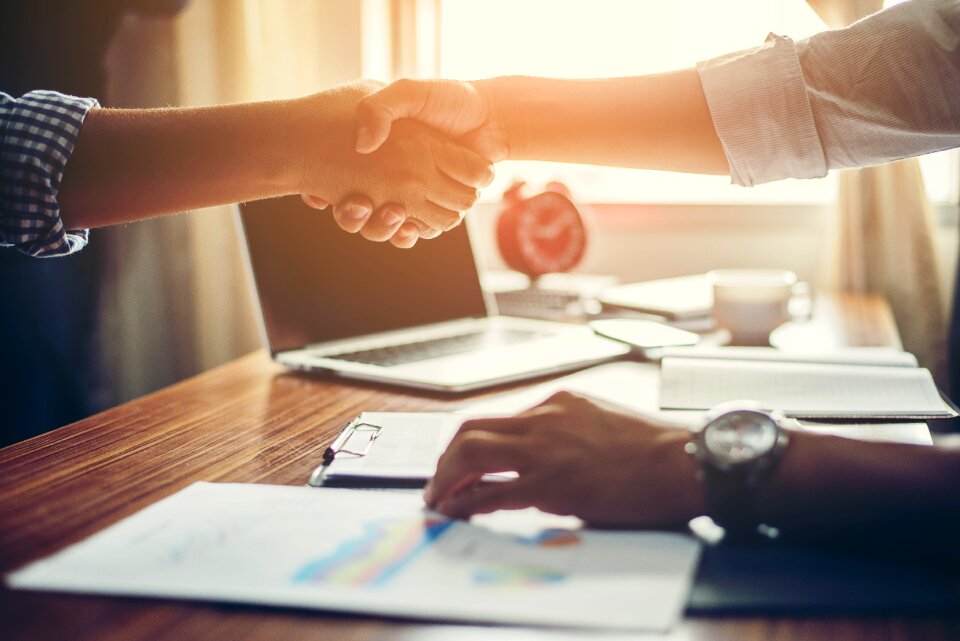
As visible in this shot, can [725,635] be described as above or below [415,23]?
below

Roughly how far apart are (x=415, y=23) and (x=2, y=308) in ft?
5.10

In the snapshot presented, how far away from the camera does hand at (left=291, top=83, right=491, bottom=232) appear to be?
1150mm

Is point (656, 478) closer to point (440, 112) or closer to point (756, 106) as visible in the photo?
point (756, 106)

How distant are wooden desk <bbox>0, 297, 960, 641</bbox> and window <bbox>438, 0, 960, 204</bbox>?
1.12m

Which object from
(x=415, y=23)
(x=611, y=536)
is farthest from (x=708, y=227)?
(x=611, y=536)

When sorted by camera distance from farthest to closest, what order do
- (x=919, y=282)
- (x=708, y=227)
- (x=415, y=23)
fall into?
(x=415, y=23), (x=708, y=227), (x=919, y=282)

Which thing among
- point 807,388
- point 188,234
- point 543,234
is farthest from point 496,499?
point 188,234

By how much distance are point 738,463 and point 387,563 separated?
0.23 metres

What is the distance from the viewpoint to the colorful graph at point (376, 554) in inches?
18.7

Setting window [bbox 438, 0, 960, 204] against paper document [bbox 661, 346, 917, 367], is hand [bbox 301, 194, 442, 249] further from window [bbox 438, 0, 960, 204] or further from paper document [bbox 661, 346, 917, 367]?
window [bbox 438, 0, 960, 204]

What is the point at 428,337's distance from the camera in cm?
131

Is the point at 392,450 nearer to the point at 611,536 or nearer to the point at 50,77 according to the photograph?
the point at 611,536

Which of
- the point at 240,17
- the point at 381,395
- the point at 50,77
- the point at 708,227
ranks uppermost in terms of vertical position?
the point at 240,17

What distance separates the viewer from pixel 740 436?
56 cm
